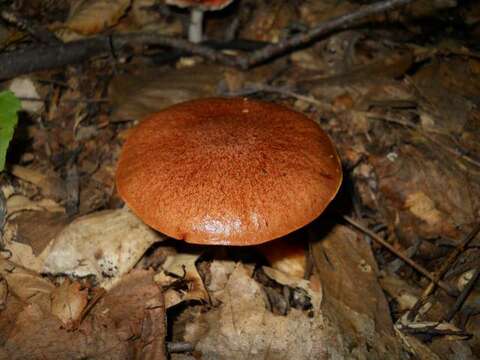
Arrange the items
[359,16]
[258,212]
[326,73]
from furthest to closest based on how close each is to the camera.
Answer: [326,73], [359,16], [258,212]

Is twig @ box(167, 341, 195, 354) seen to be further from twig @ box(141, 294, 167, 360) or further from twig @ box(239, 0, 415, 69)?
twig @ box(239, 0, 415, 69)

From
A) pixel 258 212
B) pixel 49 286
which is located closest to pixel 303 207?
pixel 258 212

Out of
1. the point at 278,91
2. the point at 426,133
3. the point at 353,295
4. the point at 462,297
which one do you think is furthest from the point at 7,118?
the point at 426,133

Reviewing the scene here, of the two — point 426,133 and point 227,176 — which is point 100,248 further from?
point 426,133

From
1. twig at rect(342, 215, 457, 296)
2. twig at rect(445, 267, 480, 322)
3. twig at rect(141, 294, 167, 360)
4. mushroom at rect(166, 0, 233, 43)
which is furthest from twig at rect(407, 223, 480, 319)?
mushroom at rect(166, 0, 233, 43)

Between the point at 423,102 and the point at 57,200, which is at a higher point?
the point at 423,102

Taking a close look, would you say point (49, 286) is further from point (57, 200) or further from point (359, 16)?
point (359, 16)
